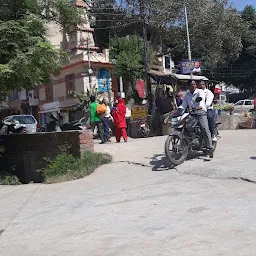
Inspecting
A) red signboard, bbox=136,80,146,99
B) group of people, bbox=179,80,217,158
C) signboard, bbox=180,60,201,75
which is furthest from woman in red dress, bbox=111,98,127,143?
red signboard, bbox=136,80,146,99

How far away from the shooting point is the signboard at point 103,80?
30.0 m

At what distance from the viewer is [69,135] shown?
973 centimetres

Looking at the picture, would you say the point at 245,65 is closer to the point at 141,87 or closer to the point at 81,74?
the point at 141,87

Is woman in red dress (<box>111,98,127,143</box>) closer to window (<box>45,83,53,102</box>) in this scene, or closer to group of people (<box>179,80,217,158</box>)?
group of people (<box>179,80,217,158</box>)

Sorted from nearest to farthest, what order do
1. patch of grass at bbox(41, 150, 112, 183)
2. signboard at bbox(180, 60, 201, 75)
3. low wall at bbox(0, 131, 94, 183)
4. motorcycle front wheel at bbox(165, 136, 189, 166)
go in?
1. motorcycle front wheel at bbox(165, 136, 189, 166)
2. patch of grass at bbox(41, 150, 112, 183)
3. low wall at bbox(0, 131, 94, 183)
4. signboard at bbox(180, 60, 201, 75)

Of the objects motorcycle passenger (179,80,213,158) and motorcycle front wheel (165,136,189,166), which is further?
motorcycle passenger (179,80,213,158)

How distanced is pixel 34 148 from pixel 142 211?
641 centimetres

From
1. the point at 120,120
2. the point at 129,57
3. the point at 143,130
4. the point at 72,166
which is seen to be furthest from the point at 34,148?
the point at 129,57

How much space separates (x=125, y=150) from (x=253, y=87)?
40241 millimetres

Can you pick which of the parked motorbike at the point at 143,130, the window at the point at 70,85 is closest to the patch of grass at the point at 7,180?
the parked motorbike at the point at 143,130

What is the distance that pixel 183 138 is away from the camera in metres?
7.97

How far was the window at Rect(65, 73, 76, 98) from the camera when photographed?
3066cm

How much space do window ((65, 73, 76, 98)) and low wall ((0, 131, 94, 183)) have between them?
61.7 feet

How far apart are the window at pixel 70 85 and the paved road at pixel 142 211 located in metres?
22.5
